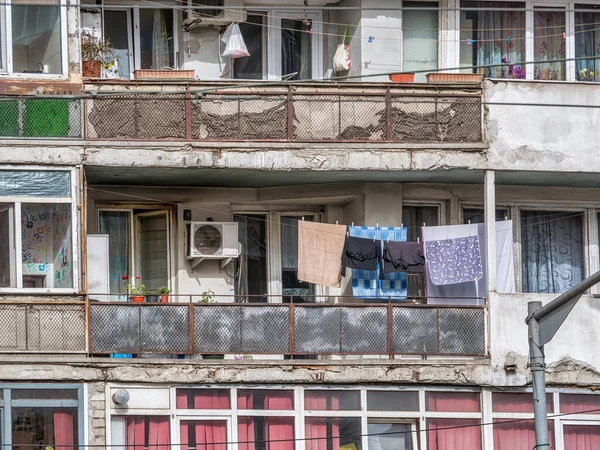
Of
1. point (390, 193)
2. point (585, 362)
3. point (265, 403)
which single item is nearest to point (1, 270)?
point (265, 403)

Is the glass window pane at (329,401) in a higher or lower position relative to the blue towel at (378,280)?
lower

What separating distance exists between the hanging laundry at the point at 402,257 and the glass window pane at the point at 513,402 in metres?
2.40

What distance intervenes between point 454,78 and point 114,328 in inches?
270

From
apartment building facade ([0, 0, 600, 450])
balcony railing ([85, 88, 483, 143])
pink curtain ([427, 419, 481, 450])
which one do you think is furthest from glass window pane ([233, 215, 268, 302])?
pink curtain ([427, 419, 481, 450])

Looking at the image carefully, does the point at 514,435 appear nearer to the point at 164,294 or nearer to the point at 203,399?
the point at 203,399

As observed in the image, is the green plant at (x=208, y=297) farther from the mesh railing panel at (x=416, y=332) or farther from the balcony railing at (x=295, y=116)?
the mesh railing panel at (x=416, y=332)

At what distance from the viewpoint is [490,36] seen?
2702 centimetres

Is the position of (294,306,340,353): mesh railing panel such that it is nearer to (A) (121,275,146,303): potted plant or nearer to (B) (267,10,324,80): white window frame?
(A) (121,275,146,303): potted plant

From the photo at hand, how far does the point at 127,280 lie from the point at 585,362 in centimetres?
759

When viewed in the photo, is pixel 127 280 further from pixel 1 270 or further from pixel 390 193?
pixel 390 193

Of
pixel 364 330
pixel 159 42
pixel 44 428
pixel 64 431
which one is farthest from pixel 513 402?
pixel 159 42

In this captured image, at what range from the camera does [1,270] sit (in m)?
24.3

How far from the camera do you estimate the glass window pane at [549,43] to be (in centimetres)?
2698

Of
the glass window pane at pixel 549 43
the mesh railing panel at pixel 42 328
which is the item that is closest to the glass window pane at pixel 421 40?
the glass window pane at pixel 549 43
